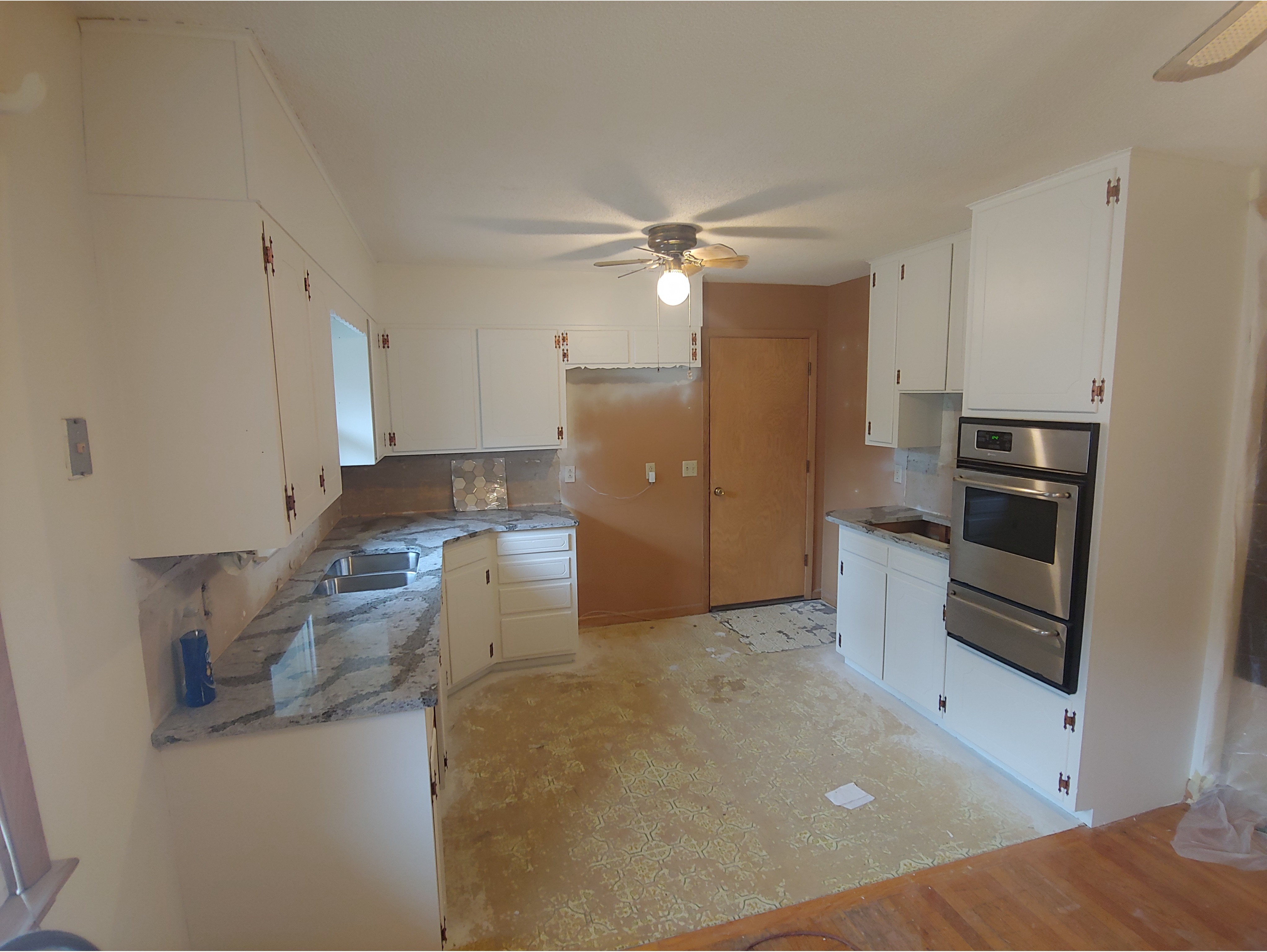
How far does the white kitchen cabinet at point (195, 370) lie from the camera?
1301 mm

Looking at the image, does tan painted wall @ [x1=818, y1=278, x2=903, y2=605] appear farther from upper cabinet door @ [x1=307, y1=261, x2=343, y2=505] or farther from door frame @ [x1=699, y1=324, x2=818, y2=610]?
upper cabinet door @ [x1=307, y1=261, x2=343, y2=505]

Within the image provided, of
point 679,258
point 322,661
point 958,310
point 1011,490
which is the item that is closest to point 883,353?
point 958,310

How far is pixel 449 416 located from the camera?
11.6ft

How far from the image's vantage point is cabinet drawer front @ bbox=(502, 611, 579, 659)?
3.47 meters

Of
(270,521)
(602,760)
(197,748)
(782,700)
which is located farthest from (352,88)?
(782,700)

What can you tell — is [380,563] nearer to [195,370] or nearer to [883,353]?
[195,370]

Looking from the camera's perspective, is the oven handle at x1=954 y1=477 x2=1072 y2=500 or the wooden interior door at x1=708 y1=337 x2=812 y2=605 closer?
the oven handle at x1=954 y1=477 x2=1072 y2=500

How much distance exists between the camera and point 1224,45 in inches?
41.3

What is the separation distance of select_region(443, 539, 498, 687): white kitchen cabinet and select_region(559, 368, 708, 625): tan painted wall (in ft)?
2.43

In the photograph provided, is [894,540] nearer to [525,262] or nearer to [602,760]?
[602,760]

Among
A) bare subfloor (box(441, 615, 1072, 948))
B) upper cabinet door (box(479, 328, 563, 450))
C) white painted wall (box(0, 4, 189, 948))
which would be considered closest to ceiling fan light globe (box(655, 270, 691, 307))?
upper cabinet door (box(479, 328, 563, 450))

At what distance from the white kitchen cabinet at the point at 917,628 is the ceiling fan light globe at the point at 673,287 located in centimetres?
173

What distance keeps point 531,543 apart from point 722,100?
248cm

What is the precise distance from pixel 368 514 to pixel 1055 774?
12.3 feet
